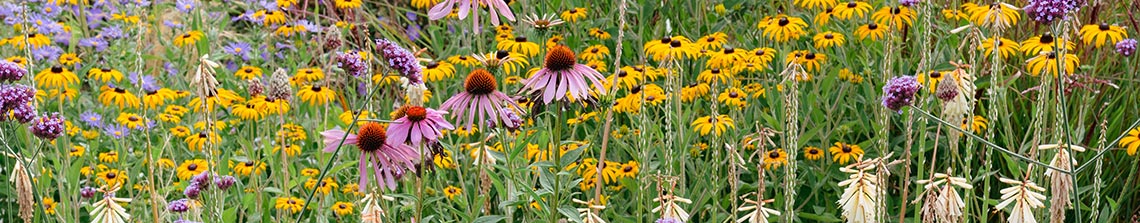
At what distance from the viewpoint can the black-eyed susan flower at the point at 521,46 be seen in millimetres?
4230

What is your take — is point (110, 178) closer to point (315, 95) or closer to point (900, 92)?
point (315, 95)

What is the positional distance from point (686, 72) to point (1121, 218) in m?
1.42

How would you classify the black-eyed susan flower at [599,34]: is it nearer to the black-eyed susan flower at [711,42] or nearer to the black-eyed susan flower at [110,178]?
the black-eyed susan flower at [711,42]

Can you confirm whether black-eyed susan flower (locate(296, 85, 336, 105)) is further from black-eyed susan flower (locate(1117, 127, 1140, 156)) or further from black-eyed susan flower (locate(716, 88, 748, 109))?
black-eyed susan flower (locate(1117, 127, 1140, 156))

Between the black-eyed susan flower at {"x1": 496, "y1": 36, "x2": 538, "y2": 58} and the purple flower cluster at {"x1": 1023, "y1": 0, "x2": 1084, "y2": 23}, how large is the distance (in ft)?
7.90

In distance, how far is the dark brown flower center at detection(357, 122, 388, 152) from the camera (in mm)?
1968

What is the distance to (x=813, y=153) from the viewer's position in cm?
380

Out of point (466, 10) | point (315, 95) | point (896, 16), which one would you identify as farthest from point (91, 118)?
point (466, 10)

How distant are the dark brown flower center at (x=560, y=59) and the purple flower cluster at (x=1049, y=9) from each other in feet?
2.27

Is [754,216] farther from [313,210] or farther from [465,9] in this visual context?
[313,210]

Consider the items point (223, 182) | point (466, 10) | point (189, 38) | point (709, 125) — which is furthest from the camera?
point (189, 38)

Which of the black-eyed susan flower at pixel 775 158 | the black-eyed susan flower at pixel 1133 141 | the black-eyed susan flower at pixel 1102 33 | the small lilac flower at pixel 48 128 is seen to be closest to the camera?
the small lilac flower at pixel 48 128

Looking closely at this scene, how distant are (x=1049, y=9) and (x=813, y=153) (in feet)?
6.28

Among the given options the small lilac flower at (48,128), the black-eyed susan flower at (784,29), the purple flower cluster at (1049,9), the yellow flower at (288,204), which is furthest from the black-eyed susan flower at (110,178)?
the purple flower cluster at (1049,9)
